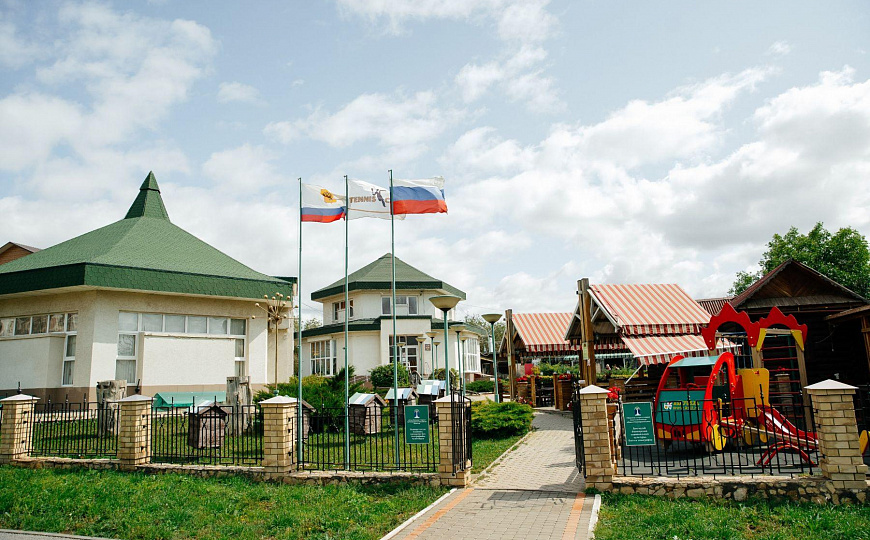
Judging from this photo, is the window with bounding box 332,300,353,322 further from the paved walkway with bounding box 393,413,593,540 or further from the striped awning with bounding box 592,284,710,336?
the paved walkway with bounding box 393,413,593,540

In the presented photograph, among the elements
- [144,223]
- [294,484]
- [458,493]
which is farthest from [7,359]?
[458,493]

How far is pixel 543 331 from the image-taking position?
1009 inches

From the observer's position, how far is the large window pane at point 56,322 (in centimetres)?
1878

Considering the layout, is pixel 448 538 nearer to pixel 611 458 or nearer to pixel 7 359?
pixel 611 458

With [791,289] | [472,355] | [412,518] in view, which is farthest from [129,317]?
[472,355]

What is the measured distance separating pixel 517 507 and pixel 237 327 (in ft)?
52.9

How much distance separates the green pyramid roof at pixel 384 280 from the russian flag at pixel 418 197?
2173 cm

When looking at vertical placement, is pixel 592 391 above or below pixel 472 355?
below

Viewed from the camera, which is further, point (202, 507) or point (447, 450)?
point (447, 450)

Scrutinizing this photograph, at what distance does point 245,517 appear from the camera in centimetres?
782

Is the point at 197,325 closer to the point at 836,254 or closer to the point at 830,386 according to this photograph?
the point at 830,386

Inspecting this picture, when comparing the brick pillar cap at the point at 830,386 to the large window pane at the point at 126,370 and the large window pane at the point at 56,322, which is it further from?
the large window pane at the point at 56,322

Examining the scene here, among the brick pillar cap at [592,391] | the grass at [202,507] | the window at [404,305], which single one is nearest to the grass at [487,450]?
the grass at [202,507]

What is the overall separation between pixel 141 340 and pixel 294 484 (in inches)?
475
